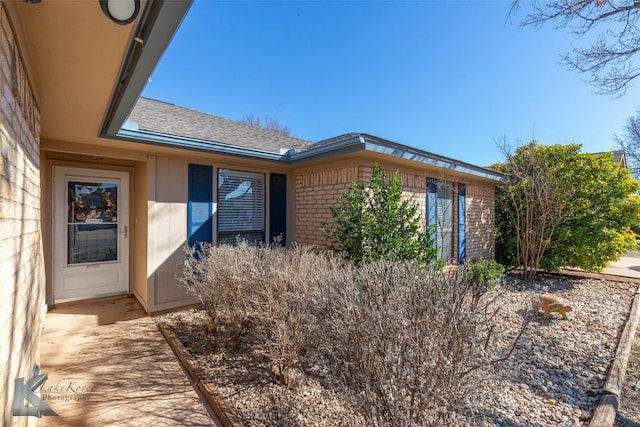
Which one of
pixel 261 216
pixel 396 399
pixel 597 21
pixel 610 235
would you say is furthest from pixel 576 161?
pixel 396 399

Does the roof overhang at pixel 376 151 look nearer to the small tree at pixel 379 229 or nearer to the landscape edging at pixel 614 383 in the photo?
the small tree at pixel 379 229

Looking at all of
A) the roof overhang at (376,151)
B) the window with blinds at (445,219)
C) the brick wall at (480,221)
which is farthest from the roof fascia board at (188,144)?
the brick wall at (480,221)

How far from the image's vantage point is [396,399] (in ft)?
5.59

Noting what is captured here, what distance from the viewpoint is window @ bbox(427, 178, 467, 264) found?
22.9 feet

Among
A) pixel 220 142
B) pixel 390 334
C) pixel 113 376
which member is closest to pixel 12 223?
pixel 113 376

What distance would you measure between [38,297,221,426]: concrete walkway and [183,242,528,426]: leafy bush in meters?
1.04

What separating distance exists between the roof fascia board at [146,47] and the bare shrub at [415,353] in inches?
87.6

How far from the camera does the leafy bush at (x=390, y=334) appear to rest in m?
1.70

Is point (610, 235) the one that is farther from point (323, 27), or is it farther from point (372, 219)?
point (323, 27)

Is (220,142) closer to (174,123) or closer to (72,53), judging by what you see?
(174,123)

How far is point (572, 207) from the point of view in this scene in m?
7.65

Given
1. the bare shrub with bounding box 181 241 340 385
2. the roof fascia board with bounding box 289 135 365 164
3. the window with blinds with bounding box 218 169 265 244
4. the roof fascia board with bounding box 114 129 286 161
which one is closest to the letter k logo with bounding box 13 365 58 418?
the bare shrub with bounding box 181 241 340 385

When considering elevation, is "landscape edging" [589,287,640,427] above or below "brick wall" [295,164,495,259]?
below

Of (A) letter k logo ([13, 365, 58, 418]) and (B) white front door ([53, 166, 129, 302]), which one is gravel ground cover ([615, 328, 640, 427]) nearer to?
(A) letter k logo ([13, 365, 58, 418])
